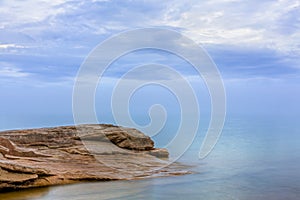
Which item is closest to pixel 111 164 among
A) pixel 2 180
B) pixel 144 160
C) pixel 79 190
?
pixel 144 160

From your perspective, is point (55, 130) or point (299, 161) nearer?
point (55, 130)

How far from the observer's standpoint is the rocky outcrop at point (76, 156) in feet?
75.8

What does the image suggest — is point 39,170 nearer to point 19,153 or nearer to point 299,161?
point 19,153

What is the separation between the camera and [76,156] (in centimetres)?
2841

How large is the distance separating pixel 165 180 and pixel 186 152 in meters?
14.9

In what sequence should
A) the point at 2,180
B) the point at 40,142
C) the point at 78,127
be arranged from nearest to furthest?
the point at 2,180
the point at 40,142
the point at 78,127

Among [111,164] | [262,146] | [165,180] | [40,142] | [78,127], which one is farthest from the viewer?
[262,146]

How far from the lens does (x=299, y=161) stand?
114ft

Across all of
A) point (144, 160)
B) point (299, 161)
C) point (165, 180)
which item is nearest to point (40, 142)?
point (144, 160)

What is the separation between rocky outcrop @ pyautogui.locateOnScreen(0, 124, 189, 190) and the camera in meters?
23.1

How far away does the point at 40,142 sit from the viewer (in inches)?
1191

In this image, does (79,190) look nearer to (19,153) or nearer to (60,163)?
(60,163)

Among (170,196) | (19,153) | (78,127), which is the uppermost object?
(78,127)

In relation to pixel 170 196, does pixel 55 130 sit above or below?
above
